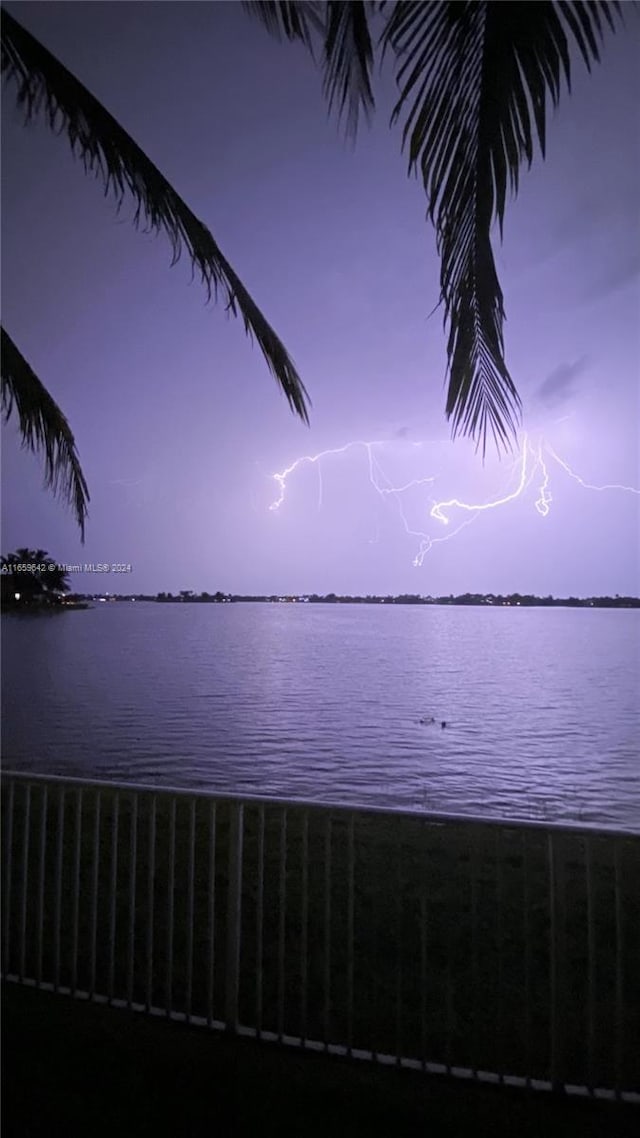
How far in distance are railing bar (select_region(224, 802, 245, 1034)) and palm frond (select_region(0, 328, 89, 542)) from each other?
1.90m

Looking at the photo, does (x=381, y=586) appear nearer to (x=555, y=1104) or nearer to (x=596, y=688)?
(x=596, y=688)

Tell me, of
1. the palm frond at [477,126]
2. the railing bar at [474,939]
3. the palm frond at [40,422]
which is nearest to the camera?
the palm frond at [477,126]

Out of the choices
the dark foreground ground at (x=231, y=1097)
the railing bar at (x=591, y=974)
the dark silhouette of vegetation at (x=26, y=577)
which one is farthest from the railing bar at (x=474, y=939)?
the dark silhouette of vegetation at (x=26, y=577)

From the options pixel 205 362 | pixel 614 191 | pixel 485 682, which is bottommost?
pixel 485 682

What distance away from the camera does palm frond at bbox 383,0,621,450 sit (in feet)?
5.66

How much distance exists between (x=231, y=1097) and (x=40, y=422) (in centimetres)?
308

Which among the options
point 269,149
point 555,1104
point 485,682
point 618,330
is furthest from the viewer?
point 485,682

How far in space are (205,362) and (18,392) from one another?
42.9 ft

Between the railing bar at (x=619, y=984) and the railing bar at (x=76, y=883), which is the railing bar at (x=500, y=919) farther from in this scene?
the railing bar at (x=76, y=883)

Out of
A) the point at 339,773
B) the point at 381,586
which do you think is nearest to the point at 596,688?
the point at 381,586

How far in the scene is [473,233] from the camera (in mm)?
1923

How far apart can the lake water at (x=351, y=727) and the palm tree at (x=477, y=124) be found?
13.8 m

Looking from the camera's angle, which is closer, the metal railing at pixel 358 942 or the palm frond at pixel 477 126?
the palm frond at pixel 477 126

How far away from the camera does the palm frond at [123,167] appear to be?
11.0 ft
